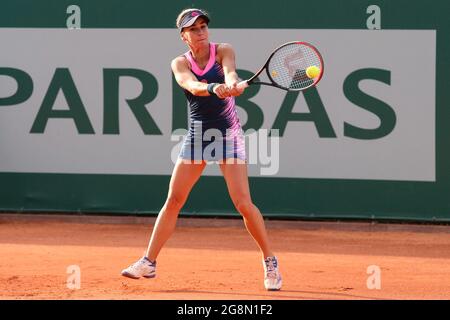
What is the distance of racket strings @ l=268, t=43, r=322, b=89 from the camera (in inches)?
213

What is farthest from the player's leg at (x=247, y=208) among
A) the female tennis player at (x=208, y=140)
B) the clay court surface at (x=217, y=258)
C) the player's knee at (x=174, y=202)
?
the player's knee at (x=174, y=202)

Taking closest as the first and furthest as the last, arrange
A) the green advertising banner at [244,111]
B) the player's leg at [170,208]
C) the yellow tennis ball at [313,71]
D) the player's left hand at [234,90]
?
the player's left hand at [234,90], the yellow tennis ball at [313,71], the player's leg at [170,208], the green advertising banner at [244,111]

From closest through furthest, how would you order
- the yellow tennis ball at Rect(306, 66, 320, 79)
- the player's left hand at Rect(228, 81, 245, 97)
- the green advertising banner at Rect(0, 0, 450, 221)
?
the player's left hand at Rect(228, 81, 245, 97), the yellow tennis ball at Rect(306, 66, 320, 79), the green advertising banner at Rect(0, 0, 450, 221)

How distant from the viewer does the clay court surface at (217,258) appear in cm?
548

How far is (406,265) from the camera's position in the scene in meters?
6.62

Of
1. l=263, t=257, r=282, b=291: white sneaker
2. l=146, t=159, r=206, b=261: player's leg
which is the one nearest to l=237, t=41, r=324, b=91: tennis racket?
l=146, t=159, r=206, b=261: player's leg

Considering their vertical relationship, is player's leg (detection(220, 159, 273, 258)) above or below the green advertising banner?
below

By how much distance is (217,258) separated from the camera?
6.89 meters

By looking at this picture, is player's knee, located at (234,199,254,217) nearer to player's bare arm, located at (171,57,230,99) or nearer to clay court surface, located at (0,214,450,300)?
clay court surface, located at (0,214,450,300)

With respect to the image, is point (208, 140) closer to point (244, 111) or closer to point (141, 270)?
point (141, 270)

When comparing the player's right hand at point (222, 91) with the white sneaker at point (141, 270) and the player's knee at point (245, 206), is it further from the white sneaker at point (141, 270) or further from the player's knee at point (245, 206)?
the white sneaker at point (141, 270)

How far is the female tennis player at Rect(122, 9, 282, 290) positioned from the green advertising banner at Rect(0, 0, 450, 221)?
2807 mm

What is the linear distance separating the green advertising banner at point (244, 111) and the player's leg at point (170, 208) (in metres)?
2.80

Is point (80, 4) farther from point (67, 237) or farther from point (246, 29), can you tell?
point (67, 237)
